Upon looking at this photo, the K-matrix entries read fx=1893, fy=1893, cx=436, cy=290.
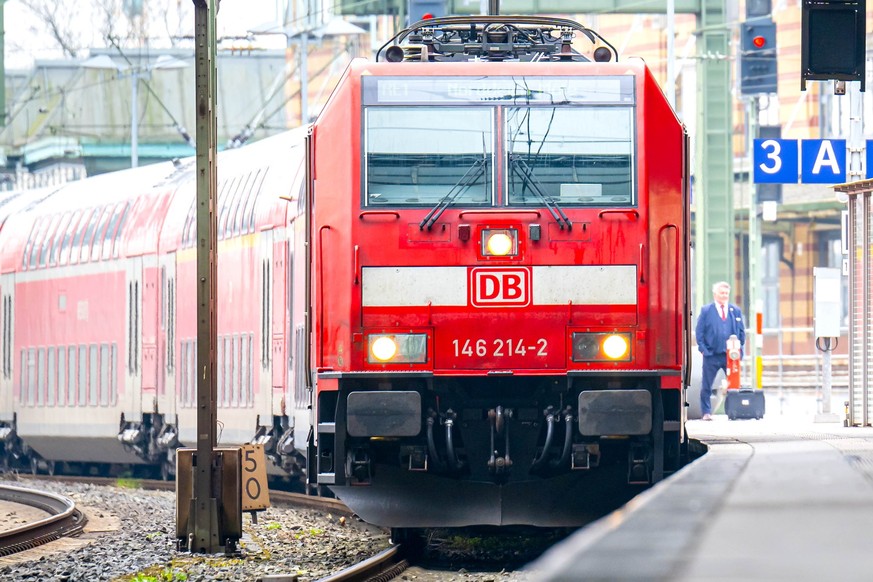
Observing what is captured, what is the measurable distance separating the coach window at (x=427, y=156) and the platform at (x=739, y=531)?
441cm

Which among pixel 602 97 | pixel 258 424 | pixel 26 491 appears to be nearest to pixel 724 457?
pixel 602 97

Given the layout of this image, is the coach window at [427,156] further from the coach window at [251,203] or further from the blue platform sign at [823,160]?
the blue platform sign at [823,160]

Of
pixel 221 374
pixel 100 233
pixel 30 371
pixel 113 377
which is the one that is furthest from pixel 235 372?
pixel 30 371

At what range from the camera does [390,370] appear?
10.9 meters

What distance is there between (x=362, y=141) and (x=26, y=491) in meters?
10.3

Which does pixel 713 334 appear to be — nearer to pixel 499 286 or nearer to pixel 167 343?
pixel 167 343

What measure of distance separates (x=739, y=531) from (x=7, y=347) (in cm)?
2267

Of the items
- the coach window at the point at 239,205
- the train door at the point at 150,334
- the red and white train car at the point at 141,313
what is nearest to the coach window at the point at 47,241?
the red and white train car at the point at 141,313

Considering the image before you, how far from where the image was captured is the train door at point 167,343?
20.2 m

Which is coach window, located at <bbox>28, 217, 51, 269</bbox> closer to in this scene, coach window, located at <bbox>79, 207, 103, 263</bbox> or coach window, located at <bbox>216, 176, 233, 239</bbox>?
coach window, located at <bbox>79, 207, 103, 263</bbox>

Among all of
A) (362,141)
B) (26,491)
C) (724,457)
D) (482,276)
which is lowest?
(26,491)

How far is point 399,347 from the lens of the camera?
10953 millimetres

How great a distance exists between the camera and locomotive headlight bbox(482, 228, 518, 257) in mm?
10961

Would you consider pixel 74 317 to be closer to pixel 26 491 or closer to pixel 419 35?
pixel 26 491
